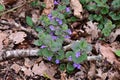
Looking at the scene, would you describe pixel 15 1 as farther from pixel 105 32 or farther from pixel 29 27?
pixel 105 32

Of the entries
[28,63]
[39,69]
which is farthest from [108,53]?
[28,63]

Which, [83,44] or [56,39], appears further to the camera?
[56,39]

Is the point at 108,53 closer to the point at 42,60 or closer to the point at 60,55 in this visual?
the point at 60,55

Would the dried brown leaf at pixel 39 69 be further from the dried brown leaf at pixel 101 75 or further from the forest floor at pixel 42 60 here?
the dried brown leaf at pixel 101 75

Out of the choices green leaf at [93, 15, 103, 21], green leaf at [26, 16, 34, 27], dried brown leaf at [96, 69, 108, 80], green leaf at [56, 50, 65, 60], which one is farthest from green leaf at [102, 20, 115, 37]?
green leaf at [26, 16, 34, 27]

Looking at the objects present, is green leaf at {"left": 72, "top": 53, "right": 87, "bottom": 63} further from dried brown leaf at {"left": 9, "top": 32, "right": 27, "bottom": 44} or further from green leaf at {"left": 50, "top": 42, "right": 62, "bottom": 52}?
dried brown leaf at {"left": 9, "top": 32, "right": 27, "bottom": 44}
